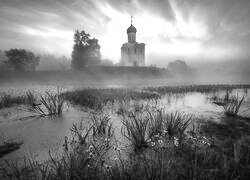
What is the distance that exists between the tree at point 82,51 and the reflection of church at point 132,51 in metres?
14.7

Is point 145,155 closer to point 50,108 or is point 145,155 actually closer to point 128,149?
point 128,149

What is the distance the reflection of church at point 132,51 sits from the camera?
5238cm

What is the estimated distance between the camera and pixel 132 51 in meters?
53.4

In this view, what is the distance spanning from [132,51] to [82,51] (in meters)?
20.1

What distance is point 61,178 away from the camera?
5.33ft

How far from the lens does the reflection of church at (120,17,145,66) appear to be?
5238 cm

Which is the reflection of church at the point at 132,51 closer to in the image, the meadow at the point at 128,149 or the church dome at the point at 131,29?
the church dome at the point at 131,29

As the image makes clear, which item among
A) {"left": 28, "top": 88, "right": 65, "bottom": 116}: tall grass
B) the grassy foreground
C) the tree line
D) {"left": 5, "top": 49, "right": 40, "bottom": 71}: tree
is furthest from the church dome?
the grassy foreground

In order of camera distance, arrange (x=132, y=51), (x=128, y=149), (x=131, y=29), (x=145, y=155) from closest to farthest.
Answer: (x=145, y=155) → (x=128, y=149) → (x=131, y=29) → (x=132, y=51)

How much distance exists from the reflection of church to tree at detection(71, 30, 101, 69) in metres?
14.7

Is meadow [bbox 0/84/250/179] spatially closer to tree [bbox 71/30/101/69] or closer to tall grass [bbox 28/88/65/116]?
tall grass [bbox 28/88/65/116]

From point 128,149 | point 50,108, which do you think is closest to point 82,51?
point 50,108

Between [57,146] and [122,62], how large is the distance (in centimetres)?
5451

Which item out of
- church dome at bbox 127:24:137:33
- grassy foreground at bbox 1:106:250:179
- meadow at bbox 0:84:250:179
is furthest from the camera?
church dome at bbox 127:24:137:33
